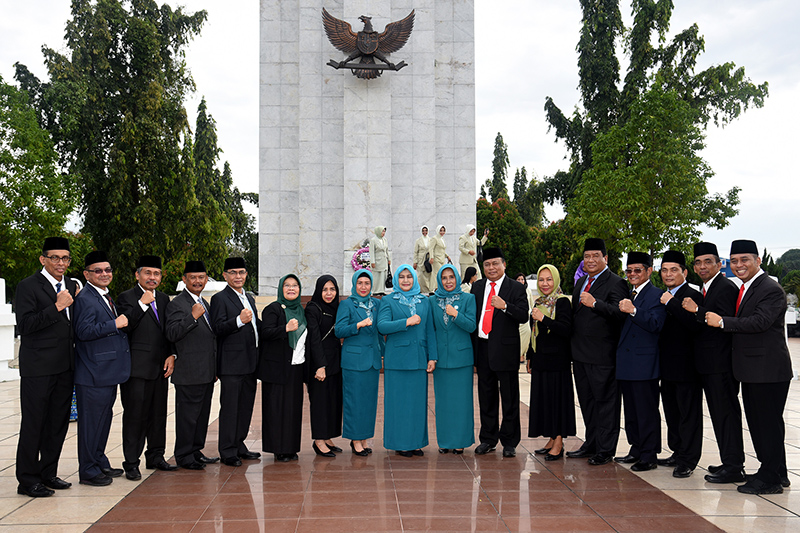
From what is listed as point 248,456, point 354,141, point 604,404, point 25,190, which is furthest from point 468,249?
point 25,190

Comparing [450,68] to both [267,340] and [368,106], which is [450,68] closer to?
[368,106]

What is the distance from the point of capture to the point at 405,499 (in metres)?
5.03

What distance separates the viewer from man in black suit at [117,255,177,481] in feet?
18.7

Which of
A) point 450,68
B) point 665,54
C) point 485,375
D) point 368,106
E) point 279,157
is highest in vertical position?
point 665,54

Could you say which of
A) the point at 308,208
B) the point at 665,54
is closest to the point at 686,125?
the point at 665,54

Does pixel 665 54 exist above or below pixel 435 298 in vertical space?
above

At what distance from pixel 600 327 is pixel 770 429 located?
1.58 metres

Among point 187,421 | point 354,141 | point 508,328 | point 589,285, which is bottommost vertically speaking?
point 187,421

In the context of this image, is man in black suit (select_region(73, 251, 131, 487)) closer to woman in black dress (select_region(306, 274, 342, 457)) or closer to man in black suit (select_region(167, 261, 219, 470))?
man in black suit (select_region(167, 261, 219, 470))

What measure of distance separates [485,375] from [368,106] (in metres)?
12.8

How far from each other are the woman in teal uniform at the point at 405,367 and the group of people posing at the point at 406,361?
0.01 m

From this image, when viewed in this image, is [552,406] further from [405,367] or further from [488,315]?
[405,367]

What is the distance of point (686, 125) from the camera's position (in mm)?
20672

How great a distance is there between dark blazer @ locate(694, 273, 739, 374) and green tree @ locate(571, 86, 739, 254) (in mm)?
15436
